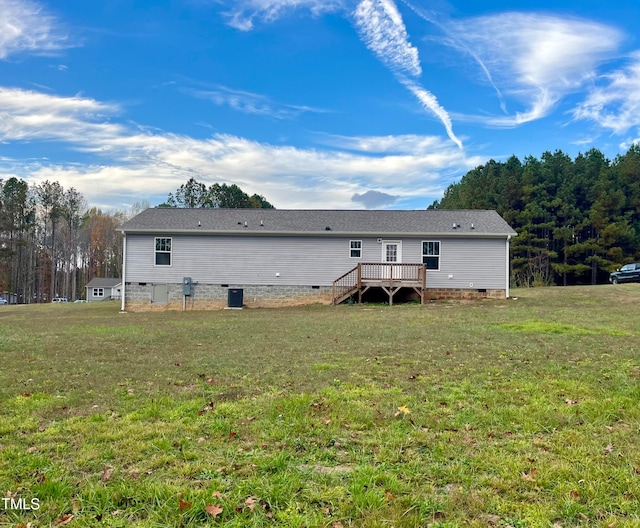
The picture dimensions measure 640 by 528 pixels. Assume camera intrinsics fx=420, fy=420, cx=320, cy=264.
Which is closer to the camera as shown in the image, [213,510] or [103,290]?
[213,510]

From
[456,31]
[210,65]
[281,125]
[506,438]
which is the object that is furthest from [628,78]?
[506,438]

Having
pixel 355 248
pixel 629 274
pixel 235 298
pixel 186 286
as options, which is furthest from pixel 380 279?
pixel 629 274

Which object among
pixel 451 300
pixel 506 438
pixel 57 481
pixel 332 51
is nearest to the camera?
pixel 57 481

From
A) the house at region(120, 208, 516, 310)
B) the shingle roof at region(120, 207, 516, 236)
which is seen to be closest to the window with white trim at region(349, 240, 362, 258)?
the house at region(120, 208, 516, 310)

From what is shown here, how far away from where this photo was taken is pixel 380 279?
18484mm

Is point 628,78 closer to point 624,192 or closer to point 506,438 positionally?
point 506,438

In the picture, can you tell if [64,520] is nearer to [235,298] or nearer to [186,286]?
Answer: [235,298]

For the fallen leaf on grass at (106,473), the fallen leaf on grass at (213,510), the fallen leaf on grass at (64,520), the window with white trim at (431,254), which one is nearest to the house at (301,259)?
the window with white trim at (431,254)

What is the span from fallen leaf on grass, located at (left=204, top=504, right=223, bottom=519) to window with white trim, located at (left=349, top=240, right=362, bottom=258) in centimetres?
Result: 1697

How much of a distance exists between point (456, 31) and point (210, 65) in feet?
31.6

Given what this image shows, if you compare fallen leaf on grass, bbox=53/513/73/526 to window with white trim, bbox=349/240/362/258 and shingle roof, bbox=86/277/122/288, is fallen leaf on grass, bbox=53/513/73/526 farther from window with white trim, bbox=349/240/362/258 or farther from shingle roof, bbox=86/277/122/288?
shingle roof, bbox=86/277/122/288

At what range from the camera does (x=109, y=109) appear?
1942 centimetres

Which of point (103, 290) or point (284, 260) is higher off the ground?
point (284, 260)

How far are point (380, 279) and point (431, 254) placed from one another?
2.65 m
